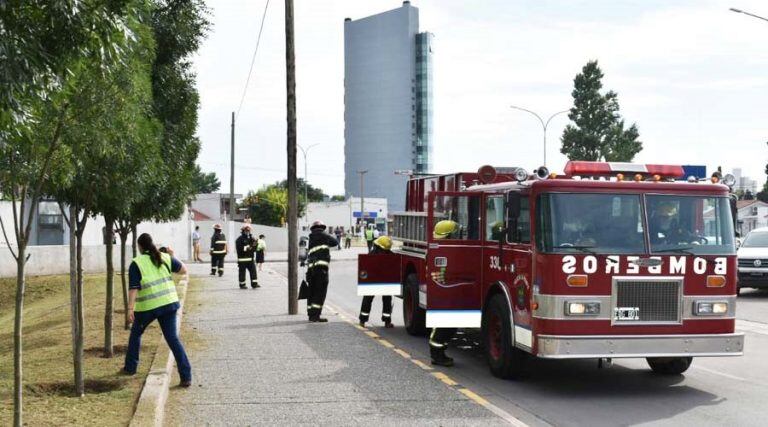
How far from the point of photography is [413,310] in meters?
14.7

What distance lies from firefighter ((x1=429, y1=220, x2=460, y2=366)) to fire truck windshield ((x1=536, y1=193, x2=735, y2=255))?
6.54 feet

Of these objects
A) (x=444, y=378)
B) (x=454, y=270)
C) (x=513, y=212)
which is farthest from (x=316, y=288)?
(x=513, y=212)

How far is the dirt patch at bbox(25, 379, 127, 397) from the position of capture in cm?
962

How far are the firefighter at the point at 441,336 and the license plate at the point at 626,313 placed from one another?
2527mm

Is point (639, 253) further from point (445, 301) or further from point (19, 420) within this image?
point (19, 420)

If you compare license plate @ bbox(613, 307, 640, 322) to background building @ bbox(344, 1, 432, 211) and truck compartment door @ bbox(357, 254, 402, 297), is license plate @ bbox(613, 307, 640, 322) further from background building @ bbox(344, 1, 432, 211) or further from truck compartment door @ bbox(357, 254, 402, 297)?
background building @ bbox(344, 1, 432, 211)

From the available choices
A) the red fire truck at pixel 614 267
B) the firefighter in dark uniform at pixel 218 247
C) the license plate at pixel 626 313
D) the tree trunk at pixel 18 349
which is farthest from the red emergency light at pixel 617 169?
the firefighter in dark uniform at pixel 218 247

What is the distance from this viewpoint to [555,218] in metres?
9.77

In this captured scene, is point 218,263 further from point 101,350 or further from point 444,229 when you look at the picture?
point 444,229

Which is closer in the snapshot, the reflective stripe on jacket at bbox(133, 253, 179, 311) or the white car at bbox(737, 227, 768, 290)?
the reflective stripe on jacket at bbox(133, 253, 179, 311)

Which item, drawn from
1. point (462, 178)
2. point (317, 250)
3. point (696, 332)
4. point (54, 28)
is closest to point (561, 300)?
point (696, 332)

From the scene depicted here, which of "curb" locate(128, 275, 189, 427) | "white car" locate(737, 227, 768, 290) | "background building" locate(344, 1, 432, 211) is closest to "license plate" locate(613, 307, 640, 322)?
Answer: "curb" locate(128, 275, 189, 427)

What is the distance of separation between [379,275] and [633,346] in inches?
253

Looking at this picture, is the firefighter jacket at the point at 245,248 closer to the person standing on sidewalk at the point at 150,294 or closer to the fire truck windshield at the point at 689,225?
the person standing on sidewalk at the point at 150,294
